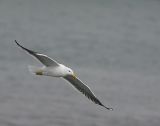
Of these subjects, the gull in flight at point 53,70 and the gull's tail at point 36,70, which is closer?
the gull in flight at point 53,70

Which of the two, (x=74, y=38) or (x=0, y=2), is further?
(x=0, y=2)

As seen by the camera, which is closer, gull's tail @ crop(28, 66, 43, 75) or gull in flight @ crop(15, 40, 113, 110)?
gull in flight @ crop(15, 40, 113, 110)

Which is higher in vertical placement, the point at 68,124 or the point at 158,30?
the point at 158,30

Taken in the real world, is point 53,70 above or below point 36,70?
above

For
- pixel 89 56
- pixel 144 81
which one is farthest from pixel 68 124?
pixel 89 56

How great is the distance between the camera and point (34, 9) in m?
46.0

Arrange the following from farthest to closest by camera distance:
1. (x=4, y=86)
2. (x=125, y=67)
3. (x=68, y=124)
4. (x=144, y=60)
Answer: (x=144, y=60)
(x=125, y=67)
(x=4, y=86)
(x=68, y=124)

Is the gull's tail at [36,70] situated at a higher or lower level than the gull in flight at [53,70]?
lower

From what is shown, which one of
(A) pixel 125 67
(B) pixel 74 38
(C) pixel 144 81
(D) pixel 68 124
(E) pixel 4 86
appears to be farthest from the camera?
(B) pixel 74 38

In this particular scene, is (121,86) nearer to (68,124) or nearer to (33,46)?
(68,124)

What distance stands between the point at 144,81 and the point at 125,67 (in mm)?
2351

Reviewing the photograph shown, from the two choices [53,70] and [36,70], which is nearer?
[36,70]

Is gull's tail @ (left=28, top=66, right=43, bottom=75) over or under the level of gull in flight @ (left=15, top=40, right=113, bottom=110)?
under

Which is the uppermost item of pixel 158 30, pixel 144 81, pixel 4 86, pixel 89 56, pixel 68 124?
pixel 158 30
